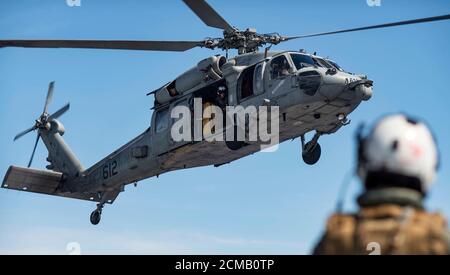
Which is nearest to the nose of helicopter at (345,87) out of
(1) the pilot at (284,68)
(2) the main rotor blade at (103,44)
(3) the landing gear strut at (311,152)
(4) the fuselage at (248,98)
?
(4) the fuselage at (248,98)

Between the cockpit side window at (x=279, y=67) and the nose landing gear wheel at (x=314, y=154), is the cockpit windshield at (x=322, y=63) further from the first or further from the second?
the nose landing gear wheel at (x=314, y=154)

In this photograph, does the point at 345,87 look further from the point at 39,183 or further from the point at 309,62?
the point at 39,183

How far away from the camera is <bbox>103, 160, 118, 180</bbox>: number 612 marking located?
2067 cm

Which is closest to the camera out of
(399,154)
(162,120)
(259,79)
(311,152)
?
(399,154)

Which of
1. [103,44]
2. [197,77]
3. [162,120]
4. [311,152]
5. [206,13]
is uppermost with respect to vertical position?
[206,13]

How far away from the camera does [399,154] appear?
2957 millimetres

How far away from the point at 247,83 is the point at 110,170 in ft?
21.4

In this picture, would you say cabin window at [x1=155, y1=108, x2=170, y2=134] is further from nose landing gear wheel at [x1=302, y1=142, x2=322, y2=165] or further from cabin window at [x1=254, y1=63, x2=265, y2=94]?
nose landing gear wheel at [x1=302, y1=142, x2=322, y2=165]

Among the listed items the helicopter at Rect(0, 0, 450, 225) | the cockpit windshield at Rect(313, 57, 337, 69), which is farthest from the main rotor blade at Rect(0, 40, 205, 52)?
the cockpit windshield at Rect(313, 57, 337, 69)

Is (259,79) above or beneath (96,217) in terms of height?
above

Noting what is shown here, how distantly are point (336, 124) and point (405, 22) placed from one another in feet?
12.3

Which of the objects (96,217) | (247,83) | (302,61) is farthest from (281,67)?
(96,217)

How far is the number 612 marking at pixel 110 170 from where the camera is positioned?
67.8ft
